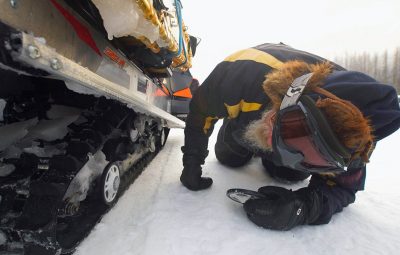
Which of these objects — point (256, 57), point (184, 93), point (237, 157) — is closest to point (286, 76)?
point (256, 57)

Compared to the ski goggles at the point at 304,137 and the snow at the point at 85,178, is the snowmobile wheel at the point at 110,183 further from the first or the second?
the ski goggles at the point at 304,137

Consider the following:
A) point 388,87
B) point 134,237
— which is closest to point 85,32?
point 134,237

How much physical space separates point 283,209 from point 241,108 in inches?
26.7

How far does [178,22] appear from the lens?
1944mm

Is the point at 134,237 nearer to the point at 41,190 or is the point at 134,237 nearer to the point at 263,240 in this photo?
the point at 41,190

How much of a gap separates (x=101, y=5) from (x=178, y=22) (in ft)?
3.49

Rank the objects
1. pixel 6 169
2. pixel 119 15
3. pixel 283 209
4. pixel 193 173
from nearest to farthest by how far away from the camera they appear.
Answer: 1. pixel 119 15
2. pixel 6 169
3. pixel 283 209
4. pixel 193 173

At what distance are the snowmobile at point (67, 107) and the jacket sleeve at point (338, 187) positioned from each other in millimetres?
1175

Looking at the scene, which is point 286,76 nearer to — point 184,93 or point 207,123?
point 207,123

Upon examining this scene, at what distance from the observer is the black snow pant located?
253cm

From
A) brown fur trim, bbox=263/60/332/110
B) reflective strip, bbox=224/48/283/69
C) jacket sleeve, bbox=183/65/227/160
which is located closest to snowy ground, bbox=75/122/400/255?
jacket sleeve, bbox=183/65/227/160

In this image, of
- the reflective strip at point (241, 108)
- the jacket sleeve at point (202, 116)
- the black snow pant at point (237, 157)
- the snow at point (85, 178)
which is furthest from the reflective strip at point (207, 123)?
the snow at point (85, 178)

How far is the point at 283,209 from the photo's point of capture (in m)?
1.70

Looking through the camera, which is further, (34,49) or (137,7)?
(137,7)
